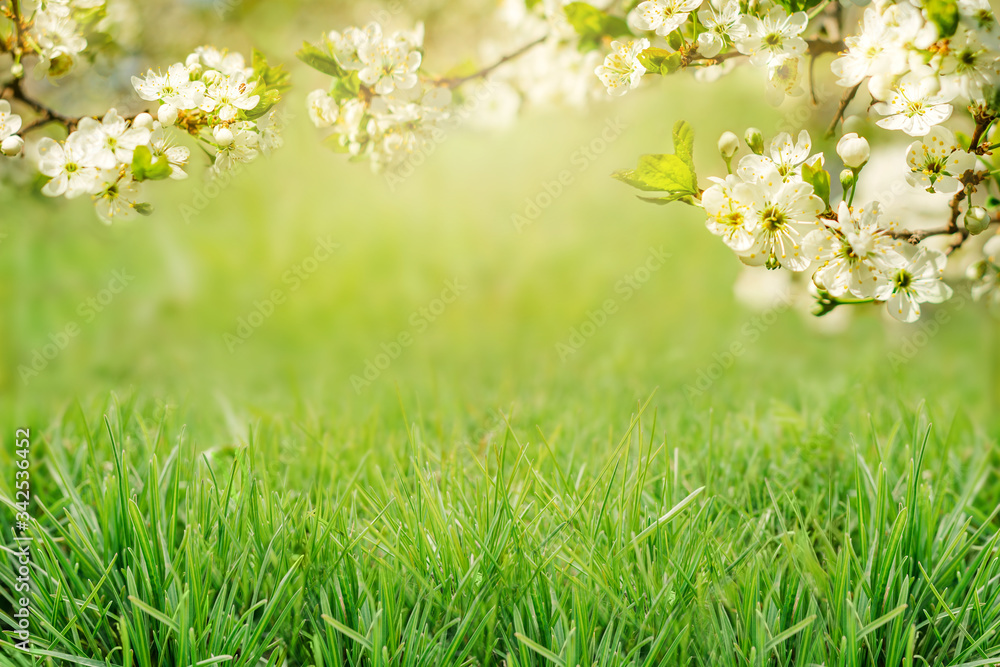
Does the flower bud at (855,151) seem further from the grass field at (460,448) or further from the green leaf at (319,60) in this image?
the green leaf at (319,60)

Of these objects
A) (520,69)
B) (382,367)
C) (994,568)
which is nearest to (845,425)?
(994,568)

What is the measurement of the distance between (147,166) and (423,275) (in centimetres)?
371

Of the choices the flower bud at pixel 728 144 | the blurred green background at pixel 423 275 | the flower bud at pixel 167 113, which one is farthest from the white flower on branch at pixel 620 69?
the blurred green background at pixel 423 275

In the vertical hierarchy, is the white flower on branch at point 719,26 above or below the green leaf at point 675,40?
above

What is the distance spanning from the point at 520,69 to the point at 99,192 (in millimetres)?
1646

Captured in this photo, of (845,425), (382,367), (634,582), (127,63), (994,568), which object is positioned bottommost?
(382,367)

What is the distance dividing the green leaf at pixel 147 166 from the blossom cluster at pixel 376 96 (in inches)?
15.8

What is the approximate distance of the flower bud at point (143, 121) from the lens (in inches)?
50.1

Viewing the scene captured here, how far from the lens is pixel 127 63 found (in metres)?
2.59

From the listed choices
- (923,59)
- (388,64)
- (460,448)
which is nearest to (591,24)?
(388,64)

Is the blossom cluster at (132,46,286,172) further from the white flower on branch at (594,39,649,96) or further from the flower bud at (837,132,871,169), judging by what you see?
the flower bud at (837,132,871,169)

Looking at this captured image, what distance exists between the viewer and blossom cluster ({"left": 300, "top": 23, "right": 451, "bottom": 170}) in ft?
4.83

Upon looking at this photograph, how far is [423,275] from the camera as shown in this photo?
4.94 metres

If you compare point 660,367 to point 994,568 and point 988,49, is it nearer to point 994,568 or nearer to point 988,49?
point 994,568
